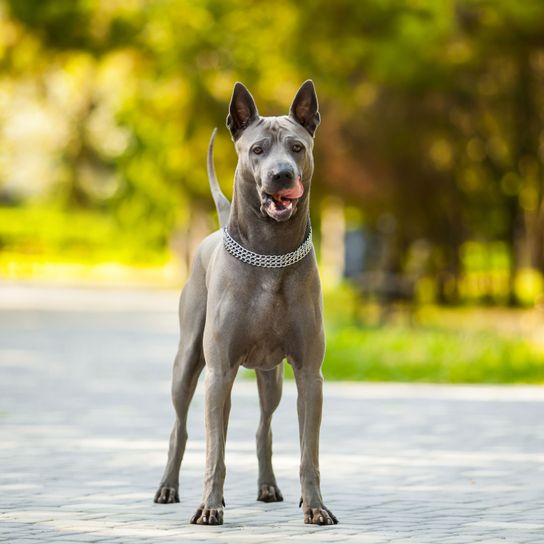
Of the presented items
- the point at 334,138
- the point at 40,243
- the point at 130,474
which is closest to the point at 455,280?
the point at 334,138

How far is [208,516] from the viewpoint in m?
7.00

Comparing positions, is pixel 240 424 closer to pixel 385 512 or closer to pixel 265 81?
pixel 385 512

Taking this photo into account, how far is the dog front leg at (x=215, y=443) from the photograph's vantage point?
7039mm

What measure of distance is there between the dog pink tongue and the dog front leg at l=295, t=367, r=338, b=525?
87 centimetres

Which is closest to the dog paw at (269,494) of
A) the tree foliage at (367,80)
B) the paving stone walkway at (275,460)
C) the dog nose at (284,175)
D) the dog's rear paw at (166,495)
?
the paving stone walkway at (275,460)

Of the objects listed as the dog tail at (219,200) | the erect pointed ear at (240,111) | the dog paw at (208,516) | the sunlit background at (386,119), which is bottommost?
the dog paw at (208,516)

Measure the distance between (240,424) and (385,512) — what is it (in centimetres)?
Answer: 432

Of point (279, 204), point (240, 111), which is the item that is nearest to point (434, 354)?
point (240, 111)

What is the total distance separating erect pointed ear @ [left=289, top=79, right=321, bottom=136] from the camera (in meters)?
7.23

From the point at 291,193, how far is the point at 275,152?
0.21m

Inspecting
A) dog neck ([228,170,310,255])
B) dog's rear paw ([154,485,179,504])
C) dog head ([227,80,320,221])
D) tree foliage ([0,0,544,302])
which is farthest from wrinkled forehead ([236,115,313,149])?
tree foliage ([0,0,544,302])

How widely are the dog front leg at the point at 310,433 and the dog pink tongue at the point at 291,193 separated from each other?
34.4 inches

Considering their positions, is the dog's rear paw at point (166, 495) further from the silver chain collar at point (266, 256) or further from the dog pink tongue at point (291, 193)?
the dog pink tongue at point (291, 193)

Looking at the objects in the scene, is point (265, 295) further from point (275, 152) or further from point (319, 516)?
point (319, 516)
